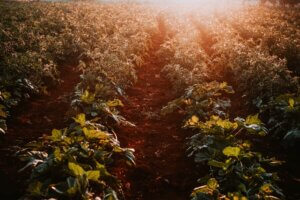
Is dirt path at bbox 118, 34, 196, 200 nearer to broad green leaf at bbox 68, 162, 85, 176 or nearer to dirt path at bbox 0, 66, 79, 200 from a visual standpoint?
broad green leaf at bbox 68, 162, 85, 176

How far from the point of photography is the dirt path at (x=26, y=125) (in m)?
4.63

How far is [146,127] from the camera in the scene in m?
7.12

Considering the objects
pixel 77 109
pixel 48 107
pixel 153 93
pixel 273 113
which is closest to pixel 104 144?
pixel 77 109

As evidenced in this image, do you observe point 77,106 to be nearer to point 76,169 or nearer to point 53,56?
point 76,169

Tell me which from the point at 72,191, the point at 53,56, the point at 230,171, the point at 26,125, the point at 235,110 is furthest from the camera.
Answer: the point at 53,56

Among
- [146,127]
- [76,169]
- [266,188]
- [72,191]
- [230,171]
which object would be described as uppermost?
[76,169]

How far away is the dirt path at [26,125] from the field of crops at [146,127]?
0.02 m

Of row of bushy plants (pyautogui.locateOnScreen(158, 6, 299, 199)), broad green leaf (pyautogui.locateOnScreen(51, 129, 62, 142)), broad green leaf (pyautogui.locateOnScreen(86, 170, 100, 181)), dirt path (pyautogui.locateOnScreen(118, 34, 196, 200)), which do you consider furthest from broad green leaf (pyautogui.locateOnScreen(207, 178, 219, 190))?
broad green leaf (pyautogui.locateOnScreen(51, 129, 62, 142))

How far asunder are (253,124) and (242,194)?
4.69 ft

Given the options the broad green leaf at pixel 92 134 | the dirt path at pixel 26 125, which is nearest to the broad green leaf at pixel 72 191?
the dirt path at pixel 26 125

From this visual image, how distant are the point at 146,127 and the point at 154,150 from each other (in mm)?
1025

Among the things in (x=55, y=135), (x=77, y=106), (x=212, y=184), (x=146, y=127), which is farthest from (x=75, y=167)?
(x=146, y=127)

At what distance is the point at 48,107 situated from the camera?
300 inches

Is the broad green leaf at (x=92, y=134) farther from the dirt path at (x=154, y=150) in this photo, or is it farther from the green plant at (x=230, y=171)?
the green plant at (x=230, y=171)
